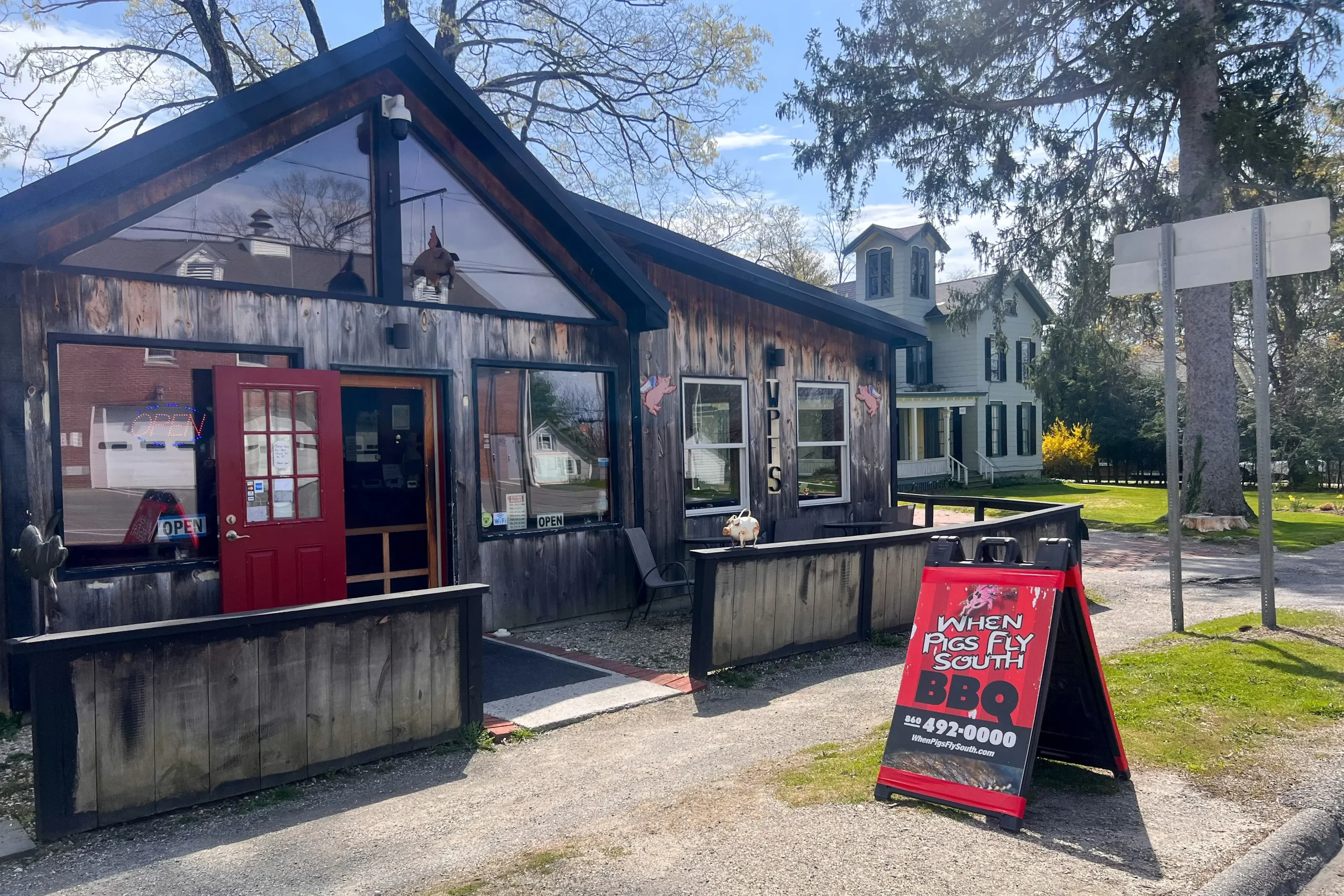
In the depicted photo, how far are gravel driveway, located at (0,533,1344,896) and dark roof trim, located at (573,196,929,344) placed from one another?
5.62 m

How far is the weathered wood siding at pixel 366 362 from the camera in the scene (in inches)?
237

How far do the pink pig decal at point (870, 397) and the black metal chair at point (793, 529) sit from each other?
2031 millimetres

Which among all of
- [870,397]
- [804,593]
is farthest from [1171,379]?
[870,397]

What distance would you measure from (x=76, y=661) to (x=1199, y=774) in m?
5.15

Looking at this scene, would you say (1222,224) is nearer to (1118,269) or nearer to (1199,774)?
(1118,269)

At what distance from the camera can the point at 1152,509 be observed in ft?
71.9

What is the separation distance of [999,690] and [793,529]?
6282 mm

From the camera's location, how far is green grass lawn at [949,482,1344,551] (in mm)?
15628

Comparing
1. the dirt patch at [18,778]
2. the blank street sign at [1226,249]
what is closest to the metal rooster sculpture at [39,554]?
the dirt patch at [18,778]

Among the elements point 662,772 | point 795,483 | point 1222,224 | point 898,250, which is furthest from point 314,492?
point 898,250

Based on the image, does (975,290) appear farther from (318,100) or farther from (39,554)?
(39,554)

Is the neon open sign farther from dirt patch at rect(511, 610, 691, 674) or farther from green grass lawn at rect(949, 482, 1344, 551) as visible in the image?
green grass lawn at rect(949, 482, 1344, 551)

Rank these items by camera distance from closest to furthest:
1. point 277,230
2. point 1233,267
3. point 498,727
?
point 498,727, point 277,230, point 1233,267

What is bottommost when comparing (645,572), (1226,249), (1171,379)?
(645,572)
